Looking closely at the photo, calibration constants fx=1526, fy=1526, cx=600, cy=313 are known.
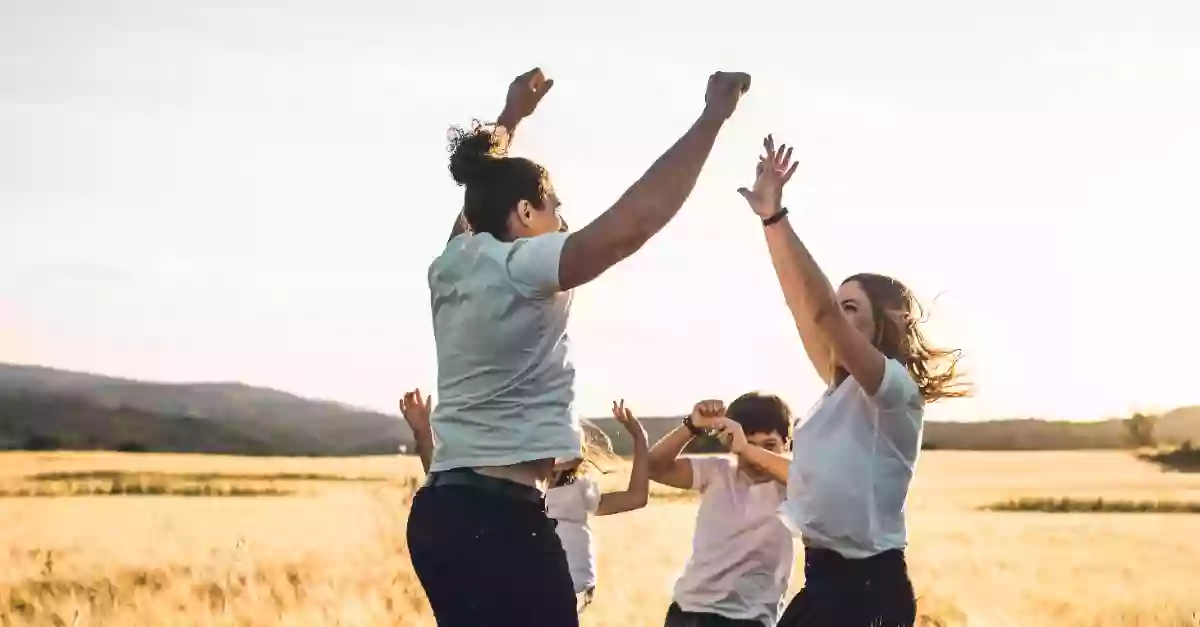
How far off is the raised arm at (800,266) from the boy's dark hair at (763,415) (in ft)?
4.28

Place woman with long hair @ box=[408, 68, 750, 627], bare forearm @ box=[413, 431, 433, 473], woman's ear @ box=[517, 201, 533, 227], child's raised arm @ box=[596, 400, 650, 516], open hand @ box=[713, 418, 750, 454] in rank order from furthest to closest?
child's raised arm @ box=[596, 400, 650, 516] < open hand @ box=[713, 418, 750, 454] < bare forearm @ box=[413, 431, 433, 473] < woman's ear @ box=[517, 201, 533, 227] < woman with long hair @ box=[408, 68, 750, 627]

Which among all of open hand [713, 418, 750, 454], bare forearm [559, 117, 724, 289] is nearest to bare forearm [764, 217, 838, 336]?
bare forearm [559, 117, 724, 289]

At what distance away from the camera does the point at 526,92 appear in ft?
12.1

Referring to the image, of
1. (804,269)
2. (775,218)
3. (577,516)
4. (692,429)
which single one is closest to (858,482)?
(804,269)

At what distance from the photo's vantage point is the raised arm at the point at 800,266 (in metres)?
3.48

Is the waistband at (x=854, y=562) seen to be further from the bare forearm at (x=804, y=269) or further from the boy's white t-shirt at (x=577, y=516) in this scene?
the boy's white t-shirt at (x=577, y=516)

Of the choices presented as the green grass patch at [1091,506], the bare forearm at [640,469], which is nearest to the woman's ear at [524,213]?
the bare forearm at [640,469]

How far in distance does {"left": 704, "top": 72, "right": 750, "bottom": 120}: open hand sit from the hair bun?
454mm

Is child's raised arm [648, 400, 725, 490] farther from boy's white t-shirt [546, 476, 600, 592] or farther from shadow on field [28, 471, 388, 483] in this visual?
shadow on field [28, 471, 388, 483]

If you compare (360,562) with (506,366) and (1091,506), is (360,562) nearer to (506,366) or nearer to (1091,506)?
(506,366)

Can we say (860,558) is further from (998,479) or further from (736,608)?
(998,479)

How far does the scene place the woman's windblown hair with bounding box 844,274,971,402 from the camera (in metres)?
3.90

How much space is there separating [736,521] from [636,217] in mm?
2434

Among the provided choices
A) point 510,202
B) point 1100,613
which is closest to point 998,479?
point 1100,613
